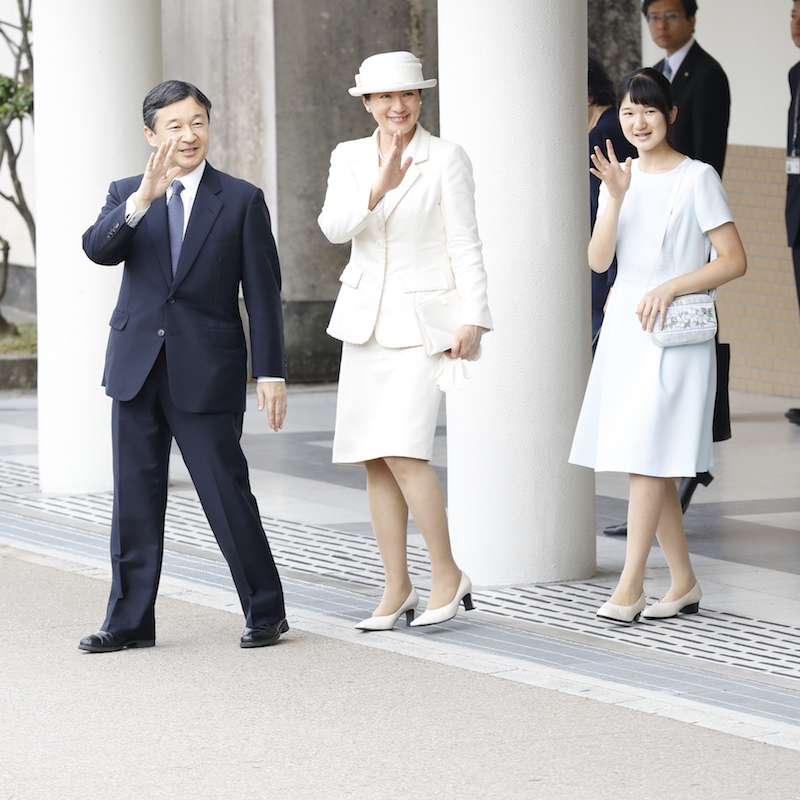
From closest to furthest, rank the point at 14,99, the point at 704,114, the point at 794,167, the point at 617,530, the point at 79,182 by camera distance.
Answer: the point at 617,530
the point at 704,114
the point at 79,182
the point at 794,167
the point at 14,99

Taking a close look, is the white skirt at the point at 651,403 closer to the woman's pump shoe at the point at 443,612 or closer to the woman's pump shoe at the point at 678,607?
the woman's pump shoe at the point at 678,607

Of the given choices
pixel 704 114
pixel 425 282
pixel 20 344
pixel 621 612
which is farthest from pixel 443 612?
pixel 20 344

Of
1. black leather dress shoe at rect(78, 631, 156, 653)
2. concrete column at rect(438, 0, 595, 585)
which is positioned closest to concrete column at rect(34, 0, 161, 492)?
concrete column at rect(438, 0, 595, 585)

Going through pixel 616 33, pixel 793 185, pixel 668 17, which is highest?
pixel 616 33

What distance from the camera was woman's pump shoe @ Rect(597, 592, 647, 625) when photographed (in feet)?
21.2

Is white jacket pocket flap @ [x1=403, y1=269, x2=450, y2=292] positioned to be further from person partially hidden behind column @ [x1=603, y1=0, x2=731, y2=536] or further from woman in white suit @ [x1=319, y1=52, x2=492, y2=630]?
person partially hidden behind column @ [x1=603, y1=0, x2=731, y2=536]

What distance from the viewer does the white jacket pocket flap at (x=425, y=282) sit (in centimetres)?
617

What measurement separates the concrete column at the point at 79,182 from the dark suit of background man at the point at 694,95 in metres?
2.74

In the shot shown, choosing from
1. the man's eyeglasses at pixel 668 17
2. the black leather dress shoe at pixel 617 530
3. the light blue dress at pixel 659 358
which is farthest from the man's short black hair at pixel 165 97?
the man's eyeglasses at pixel 668 17

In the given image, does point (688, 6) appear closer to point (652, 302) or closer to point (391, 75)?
point (652, 302)

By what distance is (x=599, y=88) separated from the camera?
8.02 meters

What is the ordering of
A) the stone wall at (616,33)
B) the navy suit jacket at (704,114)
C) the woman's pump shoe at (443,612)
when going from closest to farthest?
the woman's pump shoe at (443,612), the navy suit jacket at (704,114), the stone wall at (616,33)

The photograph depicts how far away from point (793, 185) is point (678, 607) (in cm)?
560

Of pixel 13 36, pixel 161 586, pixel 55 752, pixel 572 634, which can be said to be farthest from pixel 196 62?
pixel 55 752
